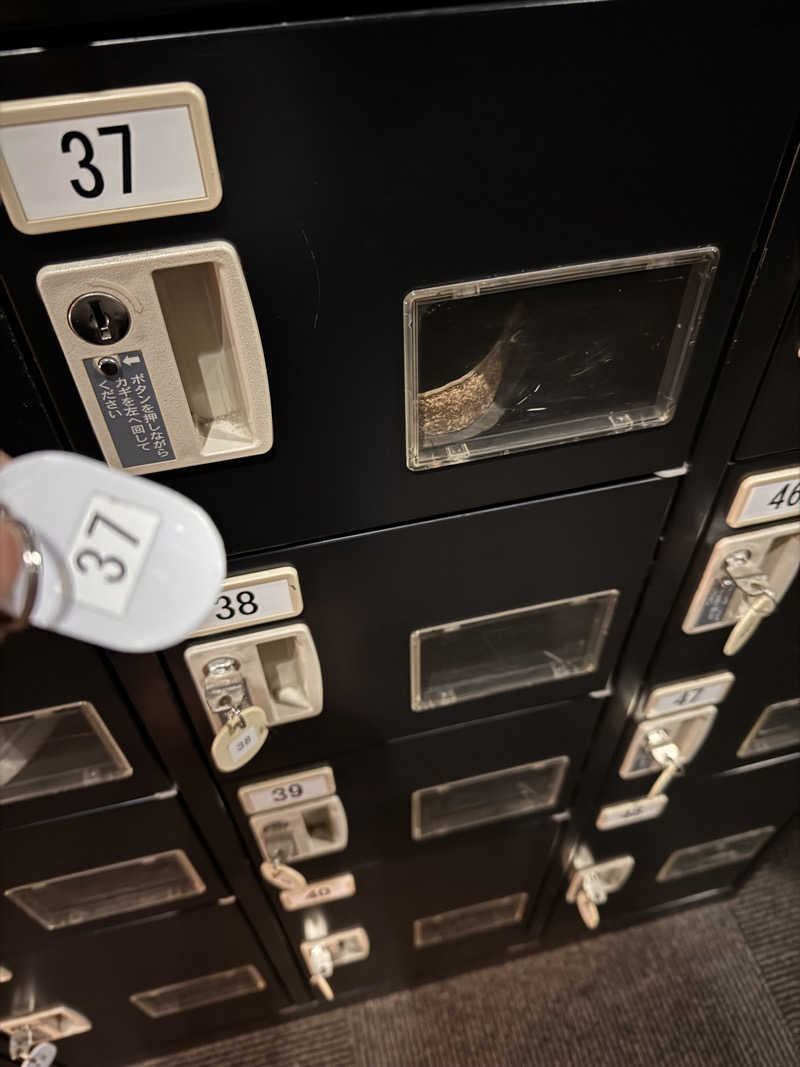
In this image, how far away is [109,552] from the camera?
35 cm

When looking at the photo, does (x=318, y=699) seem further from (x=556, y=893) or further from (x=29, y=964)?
(x=556, y=893)

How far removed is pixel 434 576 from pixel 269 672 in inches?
9.2

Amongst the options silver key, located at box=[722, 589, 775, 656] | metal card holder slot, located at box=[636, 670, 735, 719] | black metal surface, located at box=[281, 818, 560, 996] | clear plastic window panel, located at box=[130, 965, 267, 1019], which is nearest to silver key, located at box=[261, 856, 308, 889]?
black metal surface, located at box=[281, 818, 560, 996]

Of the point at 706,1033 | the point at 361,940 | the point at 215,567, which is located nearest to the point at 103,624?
the point at 215,567

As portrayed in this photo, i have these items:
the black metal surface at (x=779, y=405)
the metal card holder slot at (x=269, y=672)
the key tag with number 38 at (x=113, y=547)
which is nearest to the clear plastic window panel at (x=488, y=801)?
the metal card holder slot at (x=269, y=672)

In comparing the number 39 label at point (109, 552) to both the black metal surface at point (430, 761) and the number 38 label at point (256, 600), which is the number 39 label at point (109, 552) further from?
the black metal surface at point (430, 761)

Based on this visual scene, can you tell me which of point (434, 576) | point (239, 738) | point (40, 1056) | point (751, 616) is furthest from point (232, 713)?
point (40, 1056)

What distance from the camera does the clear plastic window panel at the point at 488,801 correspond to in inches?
42.6

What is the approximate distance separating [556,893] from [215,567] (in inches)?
52.1

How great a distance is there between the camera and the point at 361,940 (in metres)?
1.34

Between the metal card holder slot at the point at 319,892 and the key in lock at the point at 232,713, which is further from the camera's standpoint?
the metal card holder slot at the point at 319,892

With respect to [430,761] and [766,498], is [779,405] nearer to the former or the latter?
[766,498]

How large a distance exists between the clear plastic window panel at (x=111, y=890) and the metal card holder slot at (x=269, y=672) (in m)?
0.32

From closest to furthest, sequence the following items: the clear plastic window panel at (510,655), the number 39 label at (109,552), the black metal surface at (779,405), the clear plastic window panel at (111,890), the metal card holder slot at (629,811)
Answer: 1. the number 39 label at (109,552)
2. the black metal surface at (779,405)
3. the clear plastic window panel at (510,655)
4. the clear plastic window panel at (111,890)
5. the metal card holder slot at (629,811)
